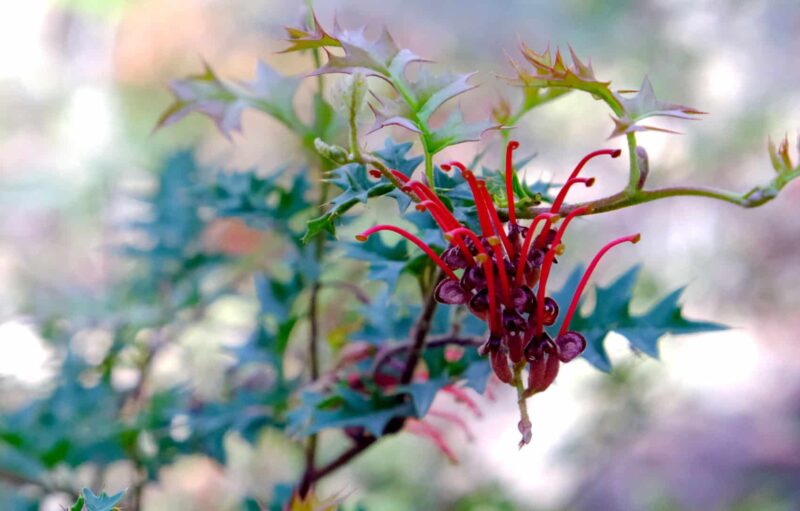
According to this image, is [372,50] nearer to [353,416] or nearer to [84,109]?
[353,416]

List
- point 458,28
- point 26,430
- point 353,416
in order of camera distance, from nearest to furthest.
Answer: point 353,416 < point 26,430 < point 458,28

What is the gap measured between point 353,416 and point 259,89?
31 cm

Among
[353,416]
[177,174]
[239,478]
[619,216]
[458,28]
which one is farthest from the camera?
[458,28]

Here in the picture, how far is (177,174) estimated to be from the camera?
1.04 meters

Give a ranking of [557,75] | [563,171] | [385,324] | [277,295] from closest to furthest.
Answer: [557,75]
[385,324]
[277,295]
[563,171]

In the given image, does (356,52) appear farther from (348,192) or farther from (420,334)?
(420,334)

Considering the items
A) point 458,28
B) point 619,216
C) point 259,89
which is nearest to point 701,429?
point 619,216

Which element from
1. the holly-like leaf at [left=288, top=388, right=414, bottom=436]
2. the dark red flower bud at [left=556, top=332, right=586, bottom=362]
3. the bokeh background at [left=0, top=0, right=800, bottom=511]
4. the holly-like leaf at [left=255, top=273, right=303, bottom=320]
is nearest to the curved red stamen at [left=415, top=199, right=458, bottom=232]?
the dark red flower bud at [left=556, top=332, right=586, bottom=362]

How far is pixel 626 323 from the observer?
0.61 metres

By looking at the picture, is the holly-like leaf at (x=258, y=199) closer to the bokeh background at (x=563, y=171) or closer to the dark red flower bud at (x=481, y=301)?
the dark red flower bud at (x=481, y=301)

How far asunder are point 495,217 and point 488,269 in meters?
0.03

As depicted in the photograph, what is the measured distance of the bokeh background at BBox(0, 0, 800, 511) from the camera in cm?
195

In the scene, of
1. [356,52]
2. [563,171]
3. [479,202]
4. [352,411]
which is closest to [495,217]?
[479,202]

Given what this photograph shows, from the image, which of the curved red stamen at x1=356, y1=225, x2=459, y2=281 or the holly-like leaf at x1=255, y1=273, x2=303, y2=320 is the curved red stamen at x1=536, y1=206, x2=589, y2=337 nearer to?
the curved red stamen at x1=356, y1=225, x2=459, y2=281
